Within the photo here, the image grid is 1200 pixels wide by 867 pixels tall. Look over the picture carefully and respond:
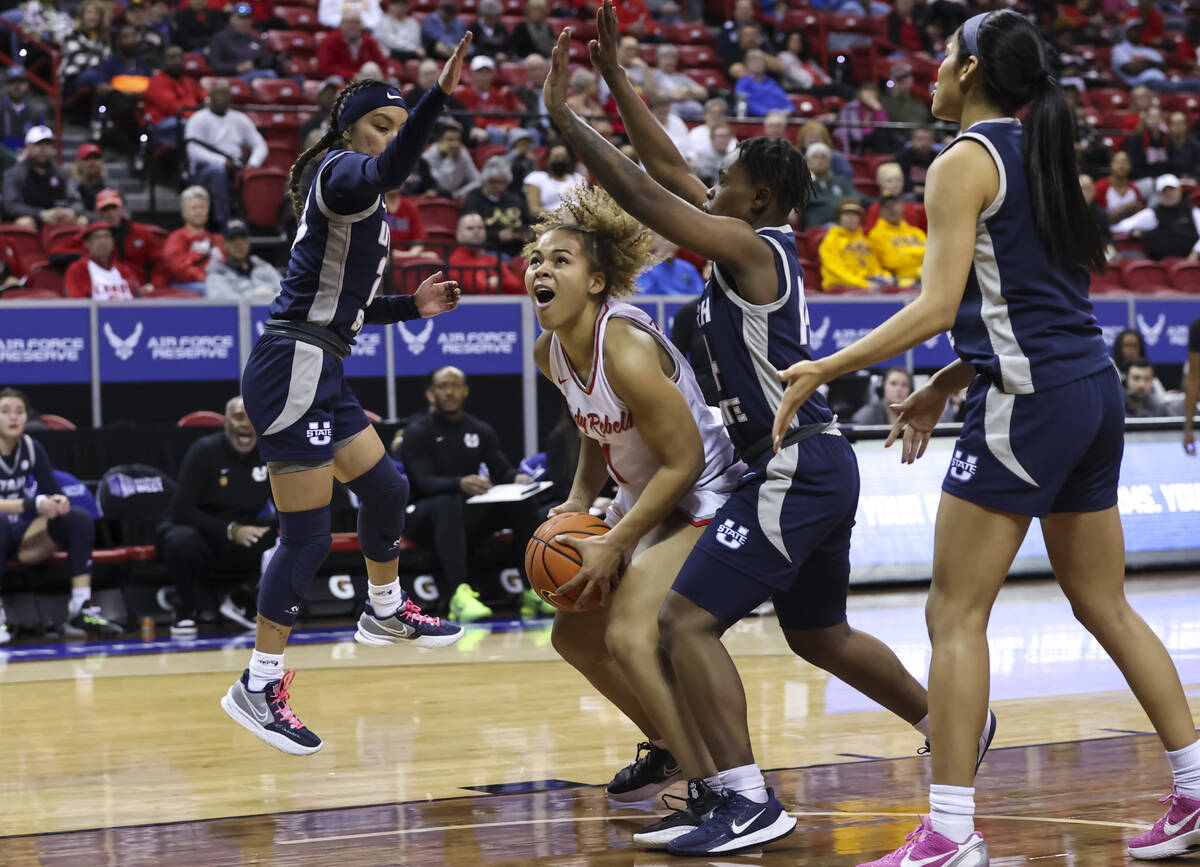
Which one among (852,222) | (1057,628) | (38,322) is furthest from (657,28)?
(1057,628)

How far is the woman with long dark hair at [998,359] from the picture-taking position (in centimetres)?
306

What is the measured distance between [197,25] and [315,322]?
10.4 m

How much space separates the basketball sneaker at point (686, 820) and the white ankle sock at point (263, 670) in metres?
1.38

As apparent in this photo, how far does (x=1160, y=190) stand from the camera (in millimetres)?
14055

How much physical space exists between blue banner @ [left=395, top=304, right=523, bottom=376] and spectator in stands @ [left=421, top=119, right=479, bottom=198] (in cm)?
228

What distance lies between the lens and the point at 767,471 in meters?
3.54

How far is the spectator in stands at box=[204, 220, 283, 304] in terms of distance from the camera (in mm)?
10180

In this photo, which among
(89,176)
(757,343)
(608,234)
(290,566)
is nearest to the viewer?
(757,343)

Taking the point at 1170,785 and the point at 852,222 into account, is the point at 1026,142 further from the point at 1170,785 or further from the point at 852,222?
the point at 852,222

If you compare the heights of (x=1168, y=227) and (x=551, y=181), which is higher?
(x=551, y=181)

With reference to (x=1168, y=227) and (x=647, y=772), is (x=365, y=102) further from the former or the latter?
(x=1168, y=227)

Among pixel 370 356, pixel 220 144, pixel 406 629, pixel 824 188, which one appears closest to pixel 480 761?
pixel 406 629

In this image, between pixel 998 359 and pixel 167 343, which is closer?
pixel 998 359

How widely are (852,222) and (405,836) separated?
918 centimetres
